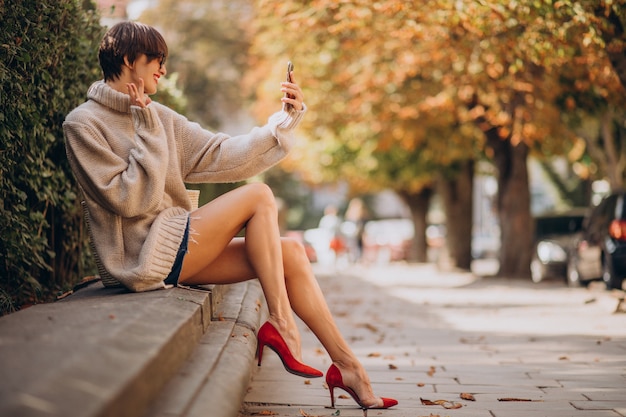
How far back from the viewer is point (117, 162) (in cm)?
454

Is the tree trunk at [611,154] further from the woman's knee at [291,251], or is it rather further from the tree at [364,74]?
the woman's knee at [291,251]

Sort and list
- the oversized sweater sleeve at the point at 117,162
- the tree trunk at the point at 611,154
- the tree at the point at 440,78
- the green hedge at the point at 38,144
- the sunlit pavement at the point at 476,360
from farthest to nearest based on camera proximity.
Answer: the tree trunk at the point at 611,154 → the tree at the point at 440,78 → the green hedge at the point at 38,144 → the sunlit pavement at the point at 476,360 → the oversized sweater sleeve at the point at 117,162

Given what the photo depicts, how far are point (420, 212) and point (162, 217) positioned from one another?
2760cm

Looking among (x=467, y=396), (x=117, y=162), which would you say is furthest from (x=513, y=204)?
(x=117, y=162)

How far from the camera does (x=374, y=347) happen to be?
7.82 metres

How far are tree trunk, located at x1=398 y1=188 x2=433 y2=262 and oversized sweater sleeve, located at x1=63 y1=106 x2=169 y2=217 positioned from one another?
2737 centimetres

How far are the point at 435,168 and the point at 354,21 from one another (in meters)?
13.8

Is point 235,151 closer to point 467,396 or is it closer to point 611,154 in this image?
point 467,396

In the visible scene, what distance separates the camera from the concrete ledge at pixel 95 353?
7.38ft

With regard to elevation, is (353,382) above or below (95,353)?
below

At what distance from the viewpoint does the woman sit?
177 inches

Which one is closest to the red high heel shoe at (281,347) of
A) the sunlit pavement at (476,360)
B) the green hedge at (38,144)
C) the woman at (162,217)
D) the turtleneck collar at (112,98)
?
the woman at (162,217)

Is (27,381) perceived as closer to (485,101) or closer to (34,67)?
(34,67)

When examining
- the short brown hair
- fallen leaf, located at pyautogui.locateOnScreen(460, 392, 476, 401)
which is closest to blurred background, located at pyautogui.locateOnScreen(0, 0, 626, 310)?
the short brown hair
